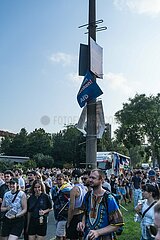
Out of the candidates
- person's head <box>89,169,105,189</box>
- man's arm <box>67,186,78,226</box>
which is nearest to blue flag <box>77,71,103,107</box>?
man's arm <box>67,186,78,226</box>

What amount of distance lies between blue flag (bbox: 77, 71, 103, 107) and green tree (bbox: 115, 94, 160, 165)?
43.3 meters

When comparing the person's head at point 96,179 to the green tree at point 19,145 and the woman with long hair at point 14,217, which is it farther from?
the green tree at point 19,145

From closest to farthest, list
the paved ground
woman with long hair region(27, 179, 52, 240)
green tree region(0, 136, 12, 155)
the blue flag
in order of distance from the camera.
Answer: the blue flag → woman with long hair region(27, 179, 52, 240) → the paved ground → green tree region(0, 136, 12, 155)

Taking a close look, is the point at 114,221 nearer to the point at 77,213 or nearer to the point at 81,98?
the point at 77,213

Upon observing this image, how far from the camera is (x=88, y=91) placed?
22.2 feet

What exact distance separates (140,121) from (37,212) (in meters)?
43.9

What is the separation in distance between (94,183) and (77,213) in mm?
2343

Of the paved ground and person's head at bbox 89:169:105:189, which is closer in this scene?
person's head at bbox 89:169:105:189

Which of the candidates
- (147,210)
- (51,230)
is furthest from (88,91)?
(51,230)

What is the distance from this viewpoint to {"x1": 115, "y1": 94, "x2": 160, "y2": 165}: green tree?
4947cm

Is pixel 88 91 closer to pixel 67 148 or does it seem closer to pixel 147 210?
pixel 147 210

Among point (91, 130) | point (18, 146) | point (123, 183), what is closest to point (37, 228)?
point (91, 130)

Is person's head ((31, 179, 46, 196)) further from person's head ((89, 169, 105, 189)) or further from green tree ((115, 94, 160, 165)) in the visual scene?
green tree ((115, 94, 160, 165))

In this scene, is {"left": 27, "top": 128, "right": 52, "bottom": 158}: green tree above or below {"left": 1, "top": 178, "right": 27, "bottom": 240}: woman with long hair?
above
